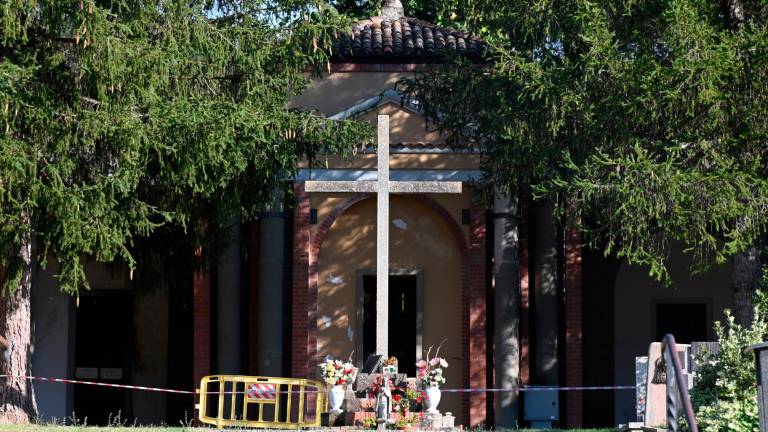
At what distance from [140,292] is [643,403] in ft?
35.8

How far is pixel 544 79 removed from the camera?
1722cm

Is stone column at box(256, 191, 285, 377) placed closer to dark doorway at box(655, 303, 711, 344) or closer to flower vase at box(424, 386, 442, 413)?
flower vase at box(424, 386, 442, 413)

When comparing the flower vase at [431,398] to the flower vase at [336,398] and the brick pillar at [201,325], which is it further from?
the brick pillar at [201,325]

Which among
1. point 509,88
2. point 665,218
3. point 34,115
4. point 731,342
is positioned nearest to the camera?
point 731,342

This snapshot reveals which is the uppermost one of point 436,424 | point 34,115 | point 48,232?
point 34,115

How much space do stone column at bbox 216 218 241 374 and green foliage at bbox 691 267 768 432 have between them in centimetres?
1018

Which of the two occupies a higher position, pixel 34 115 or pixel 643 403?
pixel 34 115

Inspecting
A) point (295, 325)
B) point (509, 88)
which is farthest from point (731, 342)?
point (295, 325)

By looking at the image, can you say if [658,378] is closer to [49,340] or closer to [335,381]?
[335,381]

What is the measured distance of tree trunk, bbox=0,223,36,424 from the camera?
17672 mm

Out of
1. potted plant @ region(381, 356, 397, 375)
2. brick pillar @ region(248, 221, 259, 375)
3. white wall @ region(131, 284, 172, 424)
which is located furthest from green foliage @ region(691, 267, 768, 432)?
white wall @ region(131, 284, 172, 424)

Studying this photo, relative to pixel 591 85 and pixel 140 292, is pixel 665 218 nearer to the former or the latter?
pixel 591 85

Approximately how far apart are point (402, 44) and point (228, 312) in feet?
18.6

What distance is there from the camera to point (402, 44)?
22812 millimetres
